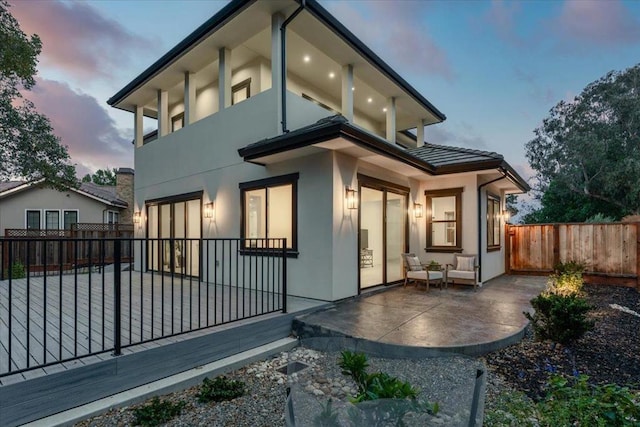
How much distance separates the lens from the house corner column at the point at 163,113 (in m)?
9.84

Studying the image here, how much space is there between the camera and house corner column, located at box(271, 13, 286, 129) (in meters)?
6.46

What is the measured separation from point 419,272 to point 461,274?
103 centimetres

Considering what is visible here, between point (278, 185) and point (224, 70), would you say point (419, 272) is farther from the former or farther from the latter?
point (224, 70)

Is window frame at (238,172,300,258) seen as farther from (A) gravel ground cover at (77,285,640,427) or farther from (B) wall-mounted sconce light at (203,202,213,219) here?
(A) gravel ground cover at (77,285,640,427)

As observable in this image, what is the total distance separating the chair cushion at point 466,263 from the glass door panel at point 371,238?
2034 millimetres

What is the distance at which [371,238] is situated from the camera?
7684mm


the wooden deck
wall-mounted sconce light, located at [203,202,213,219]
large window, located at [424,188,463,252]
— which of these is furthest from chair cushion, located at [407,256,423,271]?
wall-mounted sconce light, located at [203,202,213,219]

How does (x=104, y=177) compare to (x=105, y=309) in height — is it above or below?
above

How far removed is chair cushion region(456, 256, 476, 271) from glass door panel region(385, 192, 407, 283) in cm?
138

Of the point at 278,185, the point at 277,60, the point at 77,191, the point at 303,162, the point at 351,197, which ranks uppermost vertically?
the point at 277,60

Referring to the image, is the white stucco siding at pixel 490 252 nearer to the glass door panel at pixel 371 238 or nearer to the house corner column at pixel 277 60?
the glass door panel at pixel 371 238

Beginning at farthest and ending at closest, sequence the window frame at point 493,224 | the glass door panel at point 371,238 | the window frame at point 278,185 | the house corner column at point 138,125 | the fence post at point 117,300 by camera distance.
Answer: the house corner column at point 138,125
the window frame at point 493,224
the glass door panel at point 371,238
the window frame at point 278,185
the fence post at point 117,300

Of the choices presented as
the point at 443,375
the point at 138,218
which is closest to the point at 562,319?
the point at 443,375

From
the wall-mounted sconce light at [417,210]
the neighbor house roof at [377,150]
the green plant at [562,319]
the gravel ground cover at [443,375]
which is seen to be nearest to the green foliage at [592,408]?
the gravel ground cover at [443,375]
